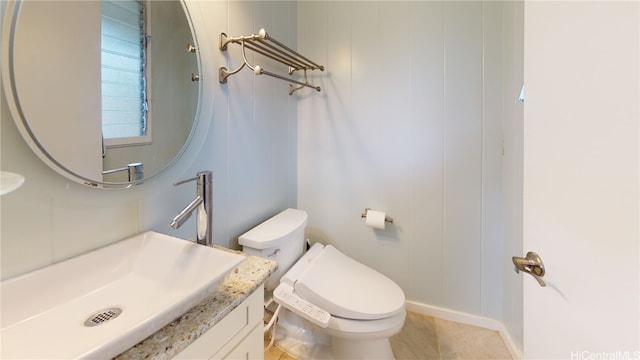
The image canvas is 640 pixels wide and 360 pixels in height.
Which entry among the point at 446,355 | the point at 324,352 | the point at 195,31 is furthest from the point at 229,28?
the point at 446,355

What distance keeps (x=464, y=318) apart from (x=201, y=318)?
1693 millimetres

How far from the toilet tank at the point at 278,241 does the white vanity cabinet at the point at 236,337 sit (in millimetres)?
426

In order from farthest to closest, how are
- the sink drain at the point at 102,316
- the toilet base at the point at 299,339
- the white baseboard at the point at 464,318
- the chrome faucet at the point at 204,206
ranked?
the white baseboard at the point at 464,318
the toilet base at the point at 299,339
the chrome faucet at the point at 204,206
the sink drain at the point at 102,316

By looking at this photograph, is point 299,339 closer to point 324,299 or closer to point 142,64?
point 324,299

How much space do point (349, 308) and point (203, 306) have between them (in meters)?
0.69

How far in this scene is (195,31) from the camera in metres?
1.07

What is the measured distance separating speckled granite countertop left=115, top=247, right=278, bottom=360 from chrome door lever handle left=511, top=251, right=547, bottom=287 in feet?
2.22

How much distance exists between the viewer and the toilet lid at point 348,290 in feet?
3.79

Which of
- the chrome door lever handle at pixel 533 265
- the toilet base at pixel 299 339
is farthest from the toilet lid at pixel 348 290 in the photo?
the chrome door lever handle at pixel 533 265

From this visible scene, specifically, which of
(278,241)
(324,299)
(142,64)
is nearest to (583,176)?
(324,299)

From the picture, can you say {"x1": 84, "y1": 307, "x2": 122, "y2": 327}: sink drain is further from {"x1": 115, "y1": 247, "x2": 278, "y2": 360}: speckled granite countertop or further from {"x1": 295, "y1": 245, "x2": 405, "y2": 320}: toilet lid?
{"x1": 295, "y1": 245, "x2": 405, "y2": 320}: toilet lid

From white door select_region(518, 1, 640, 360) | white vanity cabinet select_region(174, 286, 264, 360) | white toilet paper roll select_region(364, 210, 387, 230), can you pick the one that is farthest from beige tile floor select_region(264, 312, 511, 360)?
white door select_region(518, 1, 640, 360)

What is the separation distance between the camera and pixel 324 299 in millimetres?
1161

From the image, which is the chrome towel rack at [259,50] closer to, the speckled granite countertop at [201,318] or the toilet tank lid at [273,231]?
the toilet tank lid at [273,231]
